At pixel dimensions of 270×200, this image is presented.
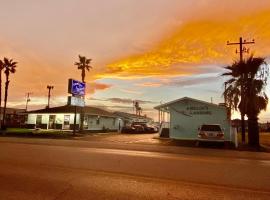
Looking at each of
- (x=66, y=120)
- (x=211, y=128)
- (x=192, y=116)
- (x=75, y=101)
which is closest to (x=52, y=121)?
(x=66, y=120)

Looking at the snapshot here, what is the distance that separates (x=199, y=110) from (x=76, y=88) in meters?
17.1

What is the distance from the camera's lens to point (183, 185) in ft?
29.8

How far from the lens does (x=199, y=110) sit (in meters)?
37.1

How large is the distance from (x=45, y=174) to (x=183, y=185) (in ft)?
13.5

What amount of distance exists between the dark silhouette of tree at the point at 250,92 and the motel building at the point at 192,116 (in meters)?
3.64

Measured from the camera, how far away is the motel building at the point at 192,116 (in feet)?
119

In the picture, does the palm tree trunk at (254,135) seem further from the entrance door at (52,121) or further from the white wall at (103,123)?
the entrance door at (52,121)

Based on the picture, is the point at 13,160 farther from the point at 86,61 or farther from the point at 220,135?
the point at 86,61

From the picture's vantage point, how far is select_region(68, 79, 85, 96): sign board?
44688 millimetres

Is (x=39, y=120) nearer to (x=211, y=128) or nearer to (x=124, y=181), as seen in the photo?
(x=211, y=128)

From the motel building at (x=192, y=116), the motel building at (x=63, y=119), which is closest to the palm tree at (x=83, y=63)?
the motel building at (x=63, y=119)

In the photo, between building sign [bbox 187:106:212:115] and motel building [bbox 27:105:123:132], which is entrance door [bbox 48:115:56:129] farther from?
building sign [bbox 187:106:212:115]

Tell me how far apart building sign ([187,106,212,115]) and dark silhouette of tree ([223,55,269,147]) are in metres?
4.29

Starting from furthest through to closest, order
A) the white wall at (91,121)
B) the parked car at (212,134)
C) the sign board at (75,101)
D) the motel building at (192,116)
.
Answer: the white wall at (91,121), the sign board at (75,101), the motel building at (192,116), the parked car at (212,134)
